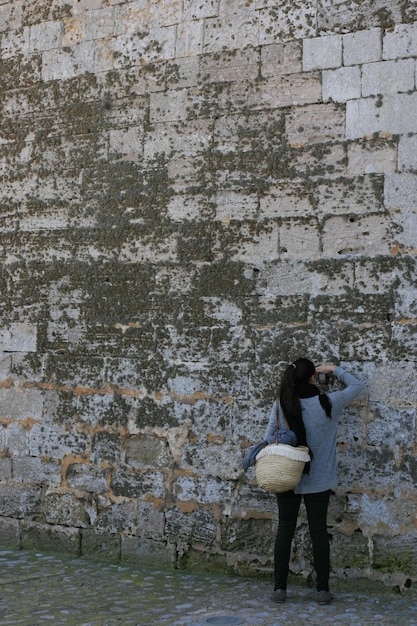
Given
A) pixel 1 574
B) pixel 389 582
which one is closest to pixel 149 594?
pixel 1 574

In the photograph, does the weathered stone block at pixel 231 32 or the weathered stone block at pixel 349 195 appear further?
the weathered stone block at pixel 231 32

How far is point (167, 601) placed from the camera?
449cm

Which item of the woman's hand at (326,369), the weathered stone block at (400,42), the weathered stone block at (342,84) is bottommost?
the woman's hand at (326,369)

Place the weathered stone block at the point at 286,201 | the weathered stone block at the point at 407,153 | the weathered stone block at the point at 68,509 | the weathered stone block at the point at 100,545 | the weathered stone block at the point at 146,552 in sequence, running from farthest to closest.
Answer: the weathered stone block at the point at 68,509, the weathered stone block at the point at 100,545, the weathered stone block at the point at 146,552, the weathered stone block at the point at 286,201, the weathered stone block at the point at 407,153

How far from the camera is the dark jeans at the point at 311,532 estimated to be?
4422 mm

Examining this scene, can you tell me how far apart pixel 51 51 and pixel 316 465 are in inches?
129

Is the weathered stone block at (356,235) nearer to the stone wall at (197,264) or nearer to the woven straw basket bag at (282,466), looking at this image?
→ the stone wall at (197,264)

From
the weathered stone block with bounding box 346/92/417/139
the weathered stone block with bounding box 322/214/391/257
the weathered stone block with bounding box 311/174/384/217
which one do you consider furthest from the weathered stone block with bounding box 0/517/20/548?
the weathered stone block with bounding box 346/92/417/139

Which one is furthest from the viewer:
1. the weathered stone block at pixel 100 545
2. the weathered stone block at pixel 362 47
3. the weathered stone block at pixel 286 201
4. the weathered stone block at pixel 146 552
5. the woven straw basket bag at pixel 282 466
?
the weathered stone block at pixel 100 545

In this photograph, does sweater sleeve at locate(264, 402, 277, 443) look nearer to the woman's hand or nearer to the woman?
the woman

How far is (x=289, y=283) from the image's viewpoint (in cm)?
491

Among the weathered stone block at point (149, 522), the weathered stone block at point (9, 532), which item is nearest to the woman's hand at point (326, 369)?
the weathered stone block at point (149, 522)

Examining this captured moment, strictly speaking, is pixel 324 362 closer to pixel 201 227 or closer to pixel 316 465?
pixel 316 465

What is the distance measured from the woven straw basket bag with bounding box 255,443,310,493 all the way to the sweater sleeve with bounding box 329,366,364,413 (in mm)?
296
